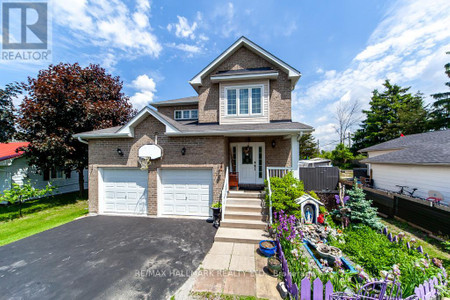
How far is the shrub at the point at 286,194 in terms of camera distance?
19.8 ft

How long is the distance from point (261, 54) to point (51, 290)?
11.8m

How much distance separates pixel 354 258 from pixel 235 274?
341 centimetres

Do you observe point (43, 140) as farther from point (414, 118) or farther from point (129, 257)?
point (414, 118)

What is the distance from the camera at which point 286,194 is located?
6.29 metres

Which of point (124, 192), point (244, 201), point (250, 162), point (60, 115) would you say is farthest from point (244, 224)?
point (60, 115)

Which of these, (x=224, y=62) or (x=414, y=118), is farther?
(x=414, y=118)

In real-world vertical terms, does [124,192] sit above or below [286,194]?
below

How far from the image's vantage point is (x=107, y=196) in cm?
802

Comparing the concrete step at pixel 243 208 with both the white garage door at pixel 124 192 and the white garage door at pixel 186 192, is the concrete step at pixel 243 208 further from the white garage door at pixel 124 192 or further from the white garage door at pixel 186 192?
the white garage door at pixel 124 192

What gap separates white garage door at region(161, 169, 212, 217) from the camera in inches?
293

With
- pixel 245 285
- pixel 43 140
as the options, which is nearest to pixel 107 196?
pixel 43 140

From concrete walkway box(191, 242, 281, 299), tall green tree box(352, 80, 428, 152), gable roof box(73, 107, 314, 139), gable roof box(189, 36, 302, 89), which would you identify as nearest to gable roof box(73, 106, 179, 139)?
gable roof box(73, 107, 314, 139)

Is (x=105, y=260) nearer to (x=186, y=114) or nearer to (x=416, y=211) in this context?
(x=186, y=114)

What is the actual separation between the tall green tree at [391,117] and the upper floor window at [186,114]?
30.4 m
